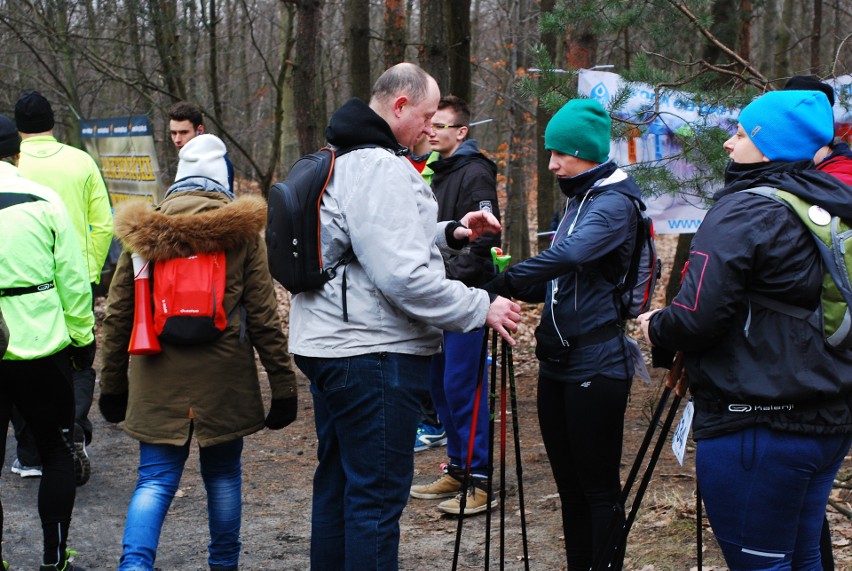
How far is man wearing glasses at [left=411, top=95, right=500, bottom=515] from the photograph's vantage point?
538cm

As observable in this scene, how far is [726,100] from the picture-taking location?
4.98m

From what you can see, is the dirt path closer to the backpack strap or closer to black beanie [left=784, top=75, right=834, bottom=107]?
the backpack strap

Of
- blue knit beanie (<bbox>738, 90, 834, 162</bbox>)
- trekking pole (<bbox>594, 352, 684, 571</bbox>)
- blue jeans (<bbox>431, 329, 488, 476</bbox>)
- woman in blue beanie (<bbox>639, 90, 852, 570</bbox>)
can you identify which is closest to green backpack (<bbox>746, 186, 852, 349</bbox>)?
woman in blue beanie (<bbox>639, 90, 852, 570</bbox>)

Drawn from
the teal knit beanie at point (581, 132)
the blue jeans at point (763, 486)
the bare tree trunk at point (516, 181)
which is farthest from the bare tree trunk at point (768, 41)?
the blue jeans at point (763, 486)

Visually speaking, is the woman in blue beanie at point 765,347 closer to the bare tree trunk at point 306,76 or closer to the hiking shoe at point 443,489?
the hiking shoe at point 443,489

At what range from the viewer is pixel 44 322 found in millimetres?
4113

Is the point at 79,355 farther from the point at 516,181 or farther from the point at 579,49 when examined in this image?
the point at 516,181

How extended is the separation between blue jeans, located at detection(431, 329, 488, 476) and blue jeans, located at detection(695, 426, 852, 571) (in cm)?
252

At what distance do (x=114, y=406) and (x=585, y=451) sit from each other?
214cm

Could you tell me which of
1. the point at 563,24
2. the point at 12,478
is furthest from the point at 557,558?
the point at 12,478

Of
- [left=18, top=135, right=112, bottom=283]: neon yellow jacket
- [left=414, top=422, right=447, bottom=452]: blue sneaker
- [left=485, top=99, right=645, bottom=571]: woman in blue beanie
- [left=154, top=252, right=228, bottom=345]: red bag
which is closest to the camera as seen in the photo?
[left=485, top=99, right=645, bottom=571]: woman in blue beanie

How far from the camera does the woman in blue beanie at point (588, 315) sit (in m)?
3.62

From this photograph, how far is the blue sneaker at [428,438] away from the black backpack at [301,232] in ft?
12.2

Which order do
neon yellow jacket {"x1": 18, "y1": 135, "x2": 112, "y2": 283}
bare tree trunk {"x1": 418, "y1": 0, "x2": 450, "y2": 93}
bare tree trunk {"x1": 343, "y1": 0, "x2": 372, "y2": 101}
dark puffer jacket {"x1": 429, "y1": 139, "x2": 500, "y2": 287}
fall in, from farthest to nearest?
bare tree trunk {"x1": 343, "y1": 0, "x2": 372, "y2": 101} < bare tree trunk {"x1": 418, "y1": 0, "x2": 450, "y2": 93} < neon yellow jacket {"x1": 18, "y1": 135, "x2": 112, "y2": 283} < dark puffer jacket {"x1": 429, "y1": 139, "x2": 500, "y2": 287}
